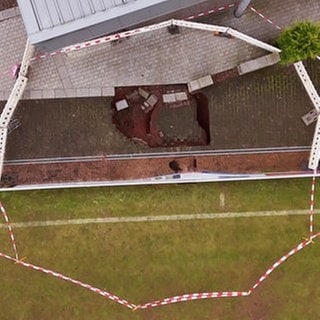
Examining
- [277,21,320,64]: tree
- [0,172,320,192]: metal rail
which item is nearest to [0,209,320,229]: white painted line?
[0,172,320,192]: metal rail

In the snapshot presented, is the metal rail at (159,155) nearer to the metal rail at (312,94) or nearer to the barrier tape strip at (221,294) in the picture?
the metal rail at (312,94)

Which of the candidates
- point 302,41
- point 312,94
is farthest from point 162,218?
point 302,41

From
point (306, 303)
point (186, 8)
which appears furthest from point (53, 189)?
point (306, 303)

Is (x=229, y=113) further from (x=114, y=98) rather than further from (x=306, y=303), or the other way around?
(x=306, y=303)

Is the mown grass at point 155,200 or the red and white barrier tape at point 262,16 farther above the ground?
the red and white barrier tape at point 262,16

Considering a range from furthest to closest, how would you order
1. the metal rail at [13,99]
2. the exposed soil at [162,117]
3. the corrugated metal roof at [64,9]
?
the exposed soil at [162,117]
the metal rail at [13,99]
the corrugated metal roof at [64,9]

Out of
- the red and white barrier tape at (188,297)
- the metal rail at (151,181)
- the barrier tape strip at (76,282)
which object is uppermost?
the metal rail at (151,181)

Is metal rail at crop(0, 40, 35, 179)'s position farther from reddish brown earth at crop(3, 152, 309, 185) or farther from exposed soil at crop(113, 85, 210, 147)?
exposed soil at crop(113, 85, 210, 147)

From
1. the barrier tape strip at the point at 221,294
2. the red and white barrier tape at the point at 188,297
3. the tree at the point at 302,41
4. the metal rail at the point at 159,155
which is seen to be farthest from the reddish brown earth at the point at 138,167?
the red and white barrier tape at the point at 188,297

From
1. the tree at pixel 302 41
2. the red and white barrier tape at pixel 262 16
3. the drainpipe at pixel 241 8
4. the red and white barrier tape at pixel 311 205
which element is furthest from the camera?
the red and white barrier tape at pixel 311 205
